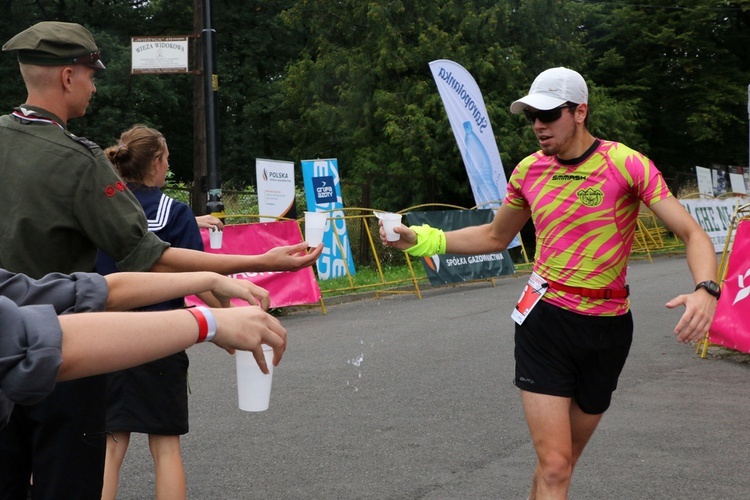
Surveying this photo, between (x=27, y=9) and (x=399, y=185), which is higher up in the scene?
(x=27, y=9)

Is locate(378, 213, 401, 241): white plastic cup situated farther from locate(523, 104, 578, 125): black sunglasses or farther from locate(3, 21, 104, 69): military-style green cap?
locate(3, 21, 104, 69): military-style green cap

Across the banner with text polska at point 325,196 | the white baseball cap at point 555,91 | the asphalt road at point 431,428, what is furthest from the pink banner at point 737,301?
the banner with text polska at point 325,196

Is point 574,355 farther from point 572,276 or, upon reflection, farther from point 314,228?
point 314,228

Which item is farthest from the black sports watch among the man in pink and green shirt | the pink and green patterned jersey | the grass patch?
the grass patch

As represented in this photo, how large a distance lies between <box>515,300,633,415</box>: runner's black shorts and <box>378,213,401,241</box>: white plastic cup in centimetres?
74

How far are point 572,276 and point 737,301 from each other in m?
5.94

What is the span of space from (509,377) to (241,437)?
2966 mm

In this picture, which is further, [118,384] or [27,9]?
[27,9]

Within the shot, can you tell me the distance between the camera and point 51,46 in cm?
Result: 325

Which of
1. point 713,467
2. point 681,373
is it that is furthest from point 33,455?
point 681,373

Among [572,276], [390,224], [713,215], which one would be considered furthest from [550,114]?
[713,215]

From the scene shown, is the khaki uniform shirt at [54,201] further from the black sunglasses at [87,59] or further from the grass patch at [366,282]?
the grass patch at [366,282]

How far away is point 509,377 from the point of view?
28.5 ft

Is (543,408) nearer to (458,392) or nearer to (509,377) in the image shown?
(458,392)
